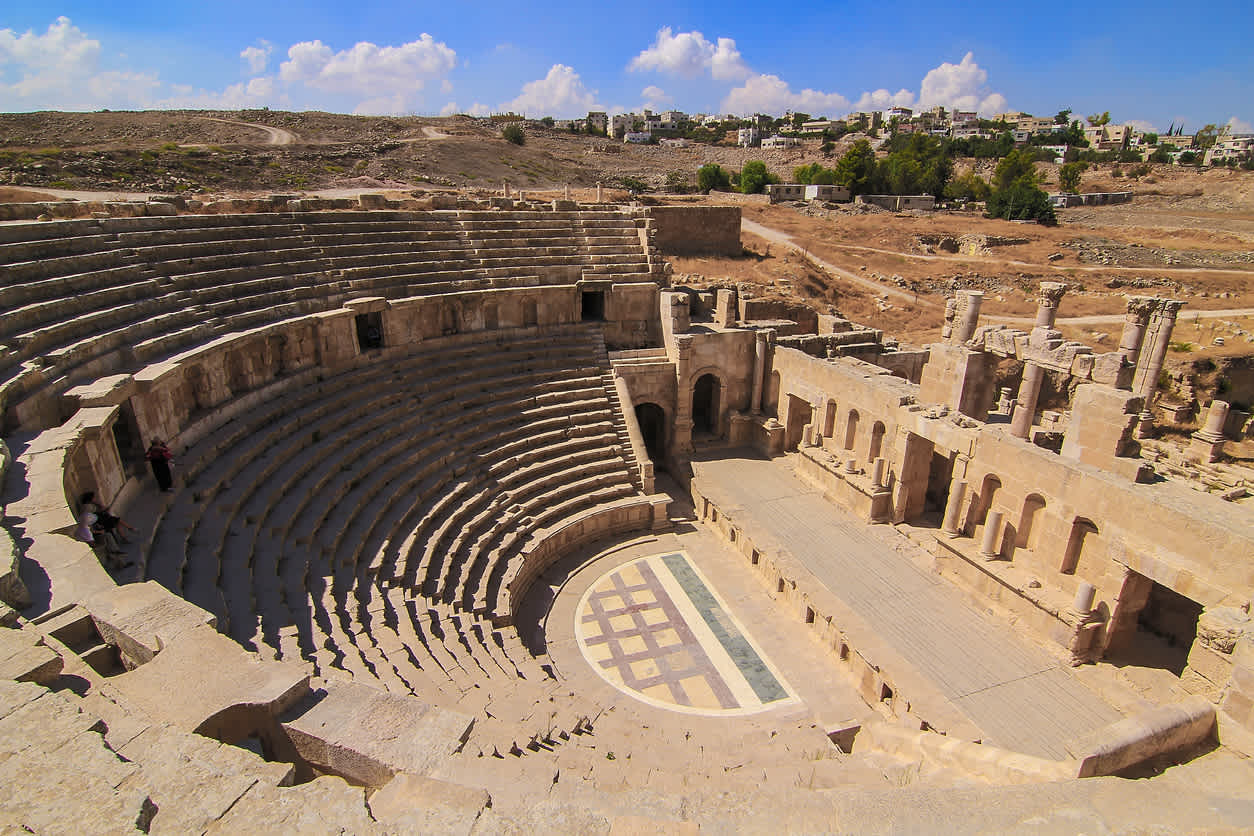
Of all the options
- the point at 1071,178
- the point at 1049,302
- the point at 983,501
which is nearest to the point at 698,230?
the point at 1049,302

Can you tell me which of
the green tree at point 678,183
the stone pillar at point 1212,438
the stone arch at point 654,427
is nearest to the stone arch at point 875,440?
the stone arch at point 654,427

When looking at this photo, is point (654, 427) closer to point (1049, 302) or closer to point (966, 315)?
point (966, 315)

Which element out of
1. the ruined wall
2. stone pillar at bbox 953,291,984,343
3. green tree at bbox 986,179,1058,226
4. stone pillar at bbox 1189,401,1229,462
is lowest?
stone pillar at bbox 1189,401,1229,462

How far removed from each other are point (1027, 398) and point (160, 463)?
1756 cm

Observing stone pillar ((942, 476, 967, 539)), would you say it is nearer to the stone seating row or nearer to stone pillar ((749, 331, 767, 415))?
stone pillar ((749, 331, 767, 415))

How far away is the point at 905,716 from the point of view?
10648 mm

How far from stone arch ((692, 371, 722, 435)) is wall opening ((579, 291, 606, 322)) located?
12.5 ft

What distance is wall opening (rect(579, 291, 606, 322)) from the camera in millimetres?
21516

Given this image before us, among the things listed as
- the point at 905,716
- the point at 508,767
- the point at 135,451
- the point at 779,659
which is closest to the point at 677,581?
the point at 779,659

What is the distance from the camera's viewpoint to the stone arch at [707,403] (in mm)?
21094

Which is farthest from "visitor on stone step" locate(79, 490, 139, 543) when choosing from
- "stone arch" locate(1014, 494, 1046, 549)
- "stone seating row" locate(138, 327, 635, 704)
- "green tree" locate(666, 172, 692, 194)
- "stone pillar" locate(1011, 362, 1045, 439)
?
"green tree" locate(666, 172, 692, 194)

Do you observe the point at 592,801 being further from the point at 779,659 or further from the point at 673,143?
the point at 673,143

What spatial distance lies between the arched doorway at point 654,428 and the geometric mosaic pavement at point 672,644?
5594 mm

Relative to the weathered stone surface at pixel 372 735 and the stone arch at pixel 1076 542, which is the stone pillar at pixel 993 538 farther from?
the weathered stone surface at pixel 372 735
